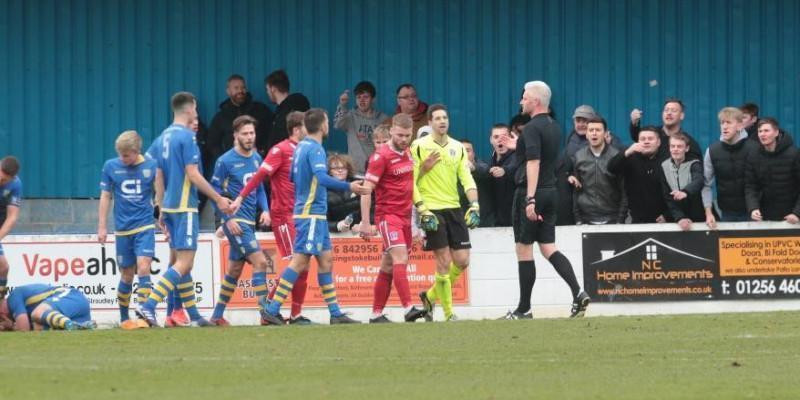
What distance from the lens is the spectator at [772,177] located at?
18.8 meters

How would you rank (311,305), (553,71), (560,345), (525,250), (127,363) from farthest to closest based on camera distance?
(553,71) → (311,305) → (525,250) → (560,345) → (127,363)

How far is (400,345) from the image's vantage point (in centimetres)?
1384

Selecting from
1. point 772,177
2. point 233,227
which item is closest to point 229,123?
point 233,227

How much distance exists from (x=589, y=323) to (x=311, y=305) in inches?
194

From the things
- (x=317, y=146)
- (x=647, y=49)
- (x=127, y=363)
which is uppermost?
(x=647, y=49)

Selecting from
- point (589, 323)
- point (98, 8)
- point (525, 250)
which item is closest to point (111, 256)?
point (98, 8)

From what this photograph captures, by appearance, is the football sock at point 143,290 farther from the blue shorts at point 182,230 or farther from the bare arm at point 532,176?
the bare arm at point 532,176

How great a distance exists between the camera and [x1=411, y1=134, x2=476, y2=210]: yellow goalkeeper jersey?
1689 cm

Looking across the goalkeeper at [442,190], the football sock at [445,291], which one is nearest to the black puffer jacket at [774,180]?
the goalkeeper at [442,190]

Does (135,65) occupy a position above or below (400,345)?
above

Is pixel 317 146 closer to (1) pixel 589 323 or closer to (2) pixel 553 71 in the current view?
(1) pixel 589 323

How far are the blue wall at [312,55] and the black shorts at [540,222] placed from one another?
16.5 ft

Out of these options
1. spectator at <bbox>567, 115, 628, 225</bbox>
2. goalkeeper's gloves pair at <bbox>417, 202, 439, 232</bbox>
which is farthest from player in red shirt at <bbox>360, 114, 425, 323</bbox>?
spectator at <bbox>567, 115, 628, 225</bbox>

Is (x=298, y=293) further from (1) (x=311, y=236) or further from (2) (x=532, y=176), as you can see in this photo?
(2) (x=532, y=176)
